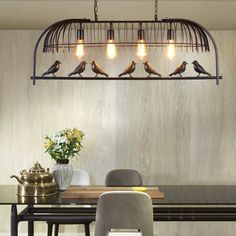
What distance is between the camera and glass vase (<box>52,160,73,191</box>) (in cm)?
374

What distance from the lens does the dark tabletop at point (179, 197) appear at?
10.6 feet

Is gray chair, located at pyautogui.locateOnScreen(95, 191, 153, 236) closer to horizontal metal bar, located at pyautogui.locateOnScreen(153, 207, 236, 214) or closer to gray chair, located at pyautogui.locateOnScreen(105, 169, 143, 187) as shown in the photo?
horizontal metal bar, located at pyautogui.locateOnScreen(153, 207, 236, 214)

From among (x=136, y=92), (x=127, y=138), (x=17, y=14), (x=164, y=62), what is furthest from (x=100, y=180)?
(x=17, y=14)

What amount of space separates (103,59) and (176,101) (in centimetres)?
94

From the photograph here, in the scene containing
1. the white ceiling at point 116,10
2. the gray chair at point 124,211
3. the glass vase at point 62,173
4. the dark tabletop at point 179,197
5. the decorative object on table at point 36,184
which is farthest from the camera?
the white ceiling at point 116,10

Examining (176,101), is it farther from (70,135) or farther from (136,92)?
(70,135)

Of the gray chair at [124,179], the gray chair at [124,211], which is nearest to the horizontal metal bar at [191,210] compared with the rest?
the gray chair at [124,211]

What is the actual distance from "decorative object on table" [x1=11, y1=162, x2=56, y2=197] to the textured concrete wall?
62.3 inches

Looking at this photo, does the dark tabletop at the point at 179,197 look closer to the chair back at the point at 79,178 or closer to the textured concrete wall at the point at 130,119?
the chair back at the point at 79,178

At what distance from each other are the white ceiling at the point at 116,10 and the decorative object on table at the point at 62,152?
46.9 inches

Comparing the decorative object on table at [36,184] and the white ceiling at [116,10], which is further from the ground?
the white ceiling at [116,10]

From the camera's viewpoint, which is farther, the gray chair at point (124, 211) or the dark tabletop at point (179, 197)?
the dark tabletop at point (179, 197)

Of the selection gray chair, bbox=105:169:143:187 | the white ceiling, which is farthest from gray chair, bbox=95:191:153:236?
the white ceiling

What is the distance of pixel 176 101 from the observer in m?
5.18
